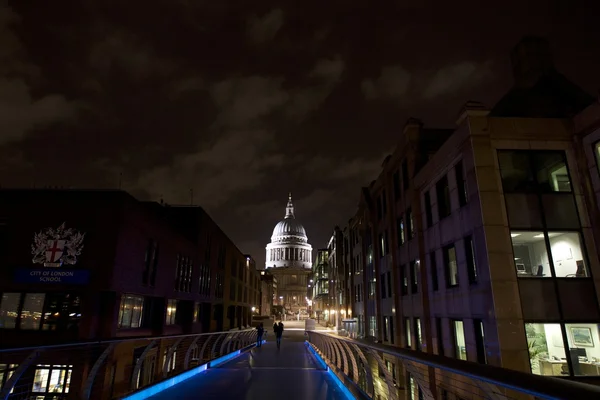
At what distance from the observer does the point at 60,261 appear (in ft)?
65.6

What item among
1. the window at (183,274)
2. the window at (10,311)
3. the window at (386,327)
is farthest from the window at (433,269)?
the window at (10,311)

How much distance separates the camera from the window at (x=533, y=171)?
1598cm

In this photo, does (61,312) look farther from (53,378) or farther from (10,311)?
(53,378)

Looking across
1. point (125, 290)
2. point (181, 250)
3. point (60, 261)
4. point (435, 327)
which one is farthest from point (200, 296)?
point (435, 327)

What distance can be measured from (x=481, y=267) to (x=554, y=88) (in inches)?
451

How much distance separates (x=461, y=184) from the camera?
17844mm

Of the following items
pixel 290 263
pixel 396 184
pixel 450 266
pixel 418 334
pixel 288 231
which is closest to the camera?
pixel 450 266

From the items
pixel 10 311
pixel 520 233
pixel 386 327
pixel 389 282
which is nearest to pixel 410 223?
pixel 389 282

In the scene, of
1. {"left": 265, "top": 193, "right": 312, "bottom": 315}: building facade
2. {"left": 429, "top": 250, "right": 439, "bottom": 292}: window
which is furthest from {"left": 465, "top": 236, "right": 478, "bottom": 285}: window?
{"left": 265, "top": 193, "right": 312, "bottom": 315}: building facade

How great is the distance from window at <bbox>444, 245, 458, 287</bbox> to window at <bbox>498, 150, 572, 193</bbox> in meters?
4.32

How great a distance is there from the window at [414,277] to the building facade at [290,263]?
117 metres

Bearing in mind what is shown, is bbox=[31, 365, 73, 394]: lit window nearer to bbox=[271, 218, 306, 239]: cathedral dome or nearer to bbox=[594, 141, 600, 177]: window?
bbox=[594, 141, 600, 177]: window

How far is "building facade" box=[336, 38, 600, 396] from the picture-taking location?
14273mm

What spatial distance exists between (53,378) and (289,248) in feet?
515
